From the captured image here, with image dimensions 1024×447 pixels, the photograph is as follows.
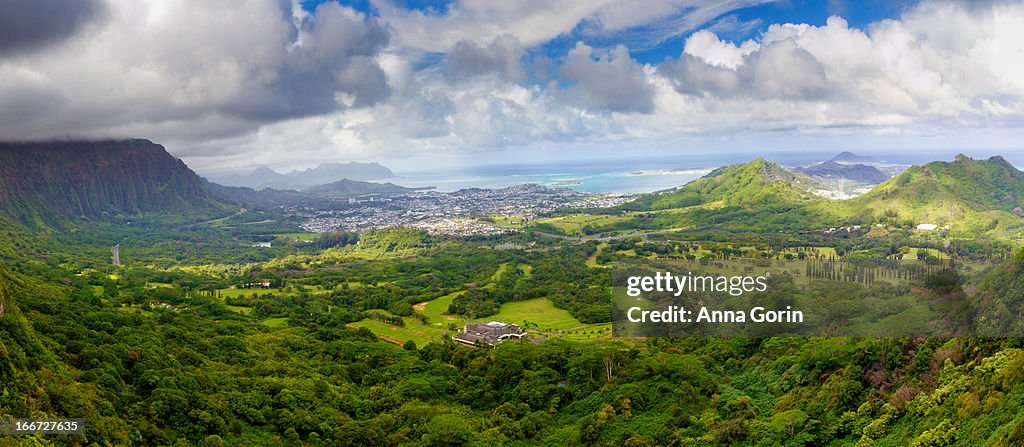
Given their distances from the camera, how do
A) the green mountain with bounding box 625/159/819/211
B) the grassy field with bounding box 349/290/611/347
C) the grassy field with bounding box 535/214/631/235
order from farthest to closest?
the green mountain with bounding box 625/159/819/211
the grassy field with bounding box 535/214/631/235
the grassy field with bounding box 349/290/611/347

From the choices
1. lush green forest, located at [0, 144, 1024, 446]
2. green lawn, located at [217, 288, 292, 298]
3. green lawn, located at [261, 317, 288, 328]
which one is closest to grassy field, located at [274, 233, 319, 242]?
green lawn, located at [217, 288, 292, 298]

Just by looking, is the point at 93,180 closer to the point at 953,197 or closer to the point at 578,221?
the point at 578,221

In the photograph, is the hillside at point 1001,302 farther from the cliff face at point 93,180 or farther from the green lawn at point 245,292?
the cliff face at point 93,180

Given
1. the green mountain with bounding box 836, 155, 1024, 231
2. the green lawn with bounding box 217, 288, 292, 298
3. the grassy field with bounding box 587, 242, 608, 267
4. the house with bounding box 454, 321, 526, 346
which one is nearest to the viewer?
the house with bounding box 454, 321, 526, 346

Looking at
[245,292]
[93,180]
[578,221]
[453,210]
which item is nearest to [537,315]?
[245,292]

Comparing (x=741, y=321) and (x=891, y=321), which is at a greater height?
(x=891, y=321)

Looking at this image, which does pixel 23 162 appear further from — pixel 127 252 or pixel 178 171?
pixel 127 252

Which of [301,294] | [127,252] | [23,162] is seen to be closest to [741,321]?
[301,294]

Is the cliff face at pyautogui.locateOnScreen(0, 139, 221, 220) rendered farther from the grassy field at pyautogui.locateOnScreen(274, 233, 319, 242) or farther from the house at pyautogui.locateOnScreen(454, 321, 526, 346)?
the house at pyautogui.locateOnScreen(454, 321, 526, 346)
